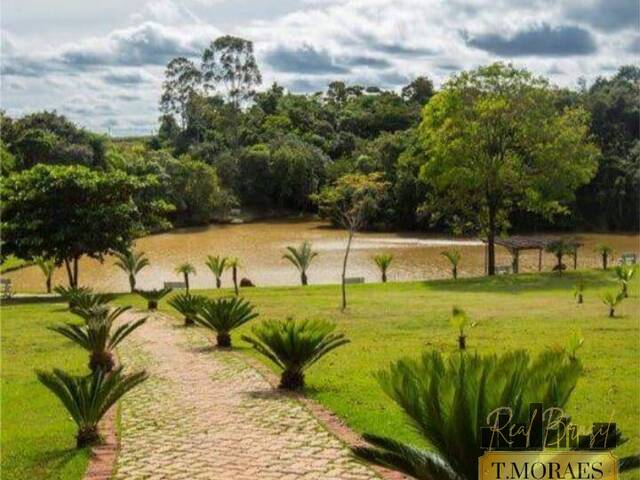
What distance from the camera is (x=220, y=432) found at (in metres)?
9.23

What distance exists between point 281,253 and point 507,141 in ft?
50.7

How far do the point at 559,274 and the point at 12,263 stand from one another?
24.8 meters

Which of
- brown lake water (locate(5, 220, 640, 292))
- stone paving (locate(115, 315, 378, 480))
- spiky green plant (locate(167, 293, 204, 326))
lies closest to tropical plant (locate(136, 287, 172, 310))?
spiky green plant (locate(167, 293, 204, 326))

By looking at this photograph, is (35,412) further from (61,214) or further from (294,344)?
(61,214)

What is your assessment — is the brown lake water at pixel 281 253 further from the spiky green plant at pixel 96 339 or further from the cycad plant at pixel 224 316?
the spiky green plant at pixel 96 339

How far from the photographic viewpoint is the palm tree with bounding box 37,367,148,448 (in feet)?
29.5

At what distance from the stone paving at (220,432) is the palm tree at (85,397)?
0.40 metres

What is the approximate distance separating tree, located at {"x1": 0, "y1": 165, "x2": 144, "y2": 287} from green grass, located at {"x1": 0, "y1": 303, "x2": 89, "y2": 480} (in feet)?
21.2

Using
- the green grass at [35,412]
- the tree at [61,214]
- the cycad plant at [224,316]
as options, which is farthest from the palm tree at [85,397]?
the tree at [61,214]

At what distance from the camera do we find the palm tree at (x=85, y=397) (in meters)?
8.98

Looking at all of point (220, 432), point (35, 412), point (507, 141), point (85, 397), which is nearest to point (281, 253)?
point (507, 141)

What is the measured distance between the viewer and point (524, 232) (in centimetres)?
5453

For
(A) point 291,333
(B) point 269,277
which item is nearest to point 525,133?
(B) point 269,277

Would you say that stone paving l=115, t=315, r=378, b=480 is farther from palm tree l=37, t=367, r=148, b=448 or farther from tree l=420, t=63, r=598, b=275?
tree l=420, t=63, r=598, b=275
